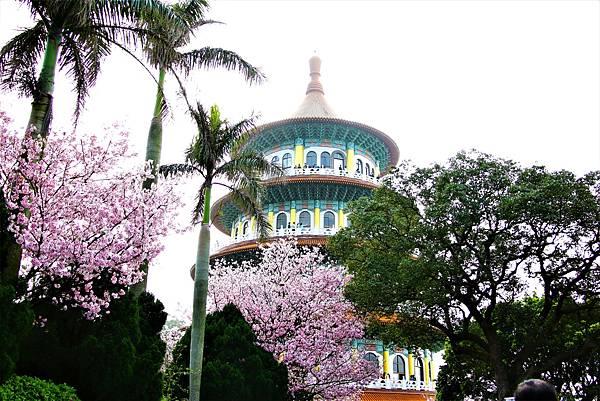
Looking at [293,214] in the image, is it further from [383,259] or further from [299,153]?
[383,259]

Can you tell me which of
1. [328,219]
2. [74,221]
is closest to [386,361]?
[328,219]

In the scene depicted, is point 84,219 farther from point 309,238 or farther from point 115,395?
point 309,238

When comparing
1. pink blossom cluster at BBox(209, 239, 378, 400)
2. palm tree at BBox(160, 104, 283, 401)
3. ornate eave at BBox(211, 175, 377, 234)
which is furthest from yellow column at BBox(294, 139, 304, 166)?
palm tree at BBox(160, 104, 283, 401)

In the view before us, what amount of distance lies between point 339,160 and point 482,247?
22.0m

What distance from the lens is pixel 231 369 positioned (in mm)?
16594

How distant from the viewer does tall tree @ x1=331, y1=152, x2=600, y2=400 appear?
2119 centimetres

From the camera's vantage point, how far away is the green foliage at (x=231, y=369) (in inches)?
644

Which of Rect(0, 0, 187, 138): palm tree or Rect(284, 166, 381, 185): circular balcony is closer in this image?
Rect(0, 0, 187, 138): palm tree

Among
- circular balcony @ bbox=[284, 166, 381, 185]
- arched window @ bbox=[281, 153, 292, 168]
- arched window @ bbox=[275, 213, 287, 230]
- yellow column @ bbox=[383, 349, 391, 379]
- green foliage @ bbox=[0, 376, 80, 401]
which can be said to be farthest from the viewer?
arched window @ bbox=[281, 153, 292, 168]

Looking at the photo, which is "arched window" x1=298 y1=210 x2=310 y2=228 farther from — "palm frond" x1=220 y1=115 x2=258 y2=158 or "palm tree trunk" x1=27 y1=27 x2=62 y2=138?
"palm tree trunk" x1=27 y1=27 x2=62 y2=138

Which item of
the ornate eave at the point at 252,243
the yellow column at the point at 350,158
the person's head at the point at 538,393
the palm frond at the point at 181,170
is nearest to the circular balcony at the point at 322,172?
the yellow column at the point at 350,158

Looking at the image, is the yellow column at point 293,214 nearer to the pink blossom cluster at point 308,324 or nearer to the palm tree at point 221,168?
the pink blossom cluster at point 308,324

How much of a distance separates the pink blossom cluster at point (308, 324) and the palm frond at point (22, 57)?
537 inches

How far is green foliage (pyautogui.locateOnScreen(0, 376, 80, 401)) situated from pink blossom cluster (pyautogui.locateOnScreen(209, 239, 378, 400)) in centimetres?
1336
